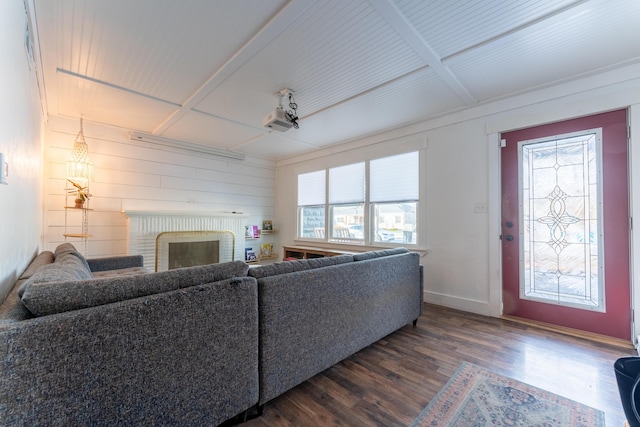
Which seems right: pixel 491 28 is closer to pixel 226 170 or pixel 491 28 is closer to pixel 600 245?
pixel 600 245

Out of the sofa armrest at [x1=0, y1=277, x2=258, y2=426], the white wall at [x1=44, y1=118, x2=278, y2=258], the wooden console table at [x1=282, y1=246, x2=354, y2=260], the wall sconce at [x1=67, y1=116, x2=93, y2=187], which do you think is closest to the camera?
the sofa armrest at [x1=0, y1=277, x2=258, y2=426]

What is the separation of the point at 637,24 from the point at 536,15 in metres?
0.79

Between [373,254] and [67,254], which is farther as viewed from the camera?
[373,254]

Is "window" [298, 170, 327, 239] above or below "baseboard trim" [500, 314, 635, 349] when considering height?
above

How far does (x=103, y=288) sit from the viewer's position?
1.09 m

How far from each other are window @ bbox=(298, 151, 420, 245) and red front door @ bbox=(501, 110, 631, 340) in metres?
1.16

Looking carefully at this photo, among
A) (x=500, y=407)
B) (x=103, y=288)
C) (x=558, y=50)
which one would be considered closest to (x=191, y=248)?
(x=103, y=288)

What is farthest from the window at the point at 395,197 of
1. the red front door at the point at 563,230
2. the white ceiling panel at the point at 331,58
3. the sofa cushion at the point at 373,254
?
the white ceiling panel at the point at 331,58

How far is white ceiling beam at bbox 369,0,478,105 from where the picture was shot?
1726mm

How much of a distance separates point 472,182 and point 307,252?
2.75 meters

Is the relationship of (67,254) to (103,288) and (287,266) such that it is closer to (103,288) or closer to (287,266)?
(103,288)

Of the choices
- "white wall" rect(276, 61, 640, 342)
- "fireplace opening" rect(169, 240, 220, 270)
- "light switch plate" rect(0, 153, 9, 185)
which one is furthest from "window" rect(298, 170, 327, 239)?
"light switch plate" rect(0, 153, 9, 185)

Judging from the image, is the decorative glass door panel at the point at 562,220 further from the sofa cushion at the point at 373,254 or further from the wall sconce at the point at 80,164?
the wall sconce at the point at 80,164

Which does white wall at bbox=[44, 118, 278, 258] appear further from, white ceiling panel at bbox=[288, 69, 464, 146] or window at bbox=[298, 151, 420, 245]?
white ceiling panel at bbox=[288, 69, 464, 146]
